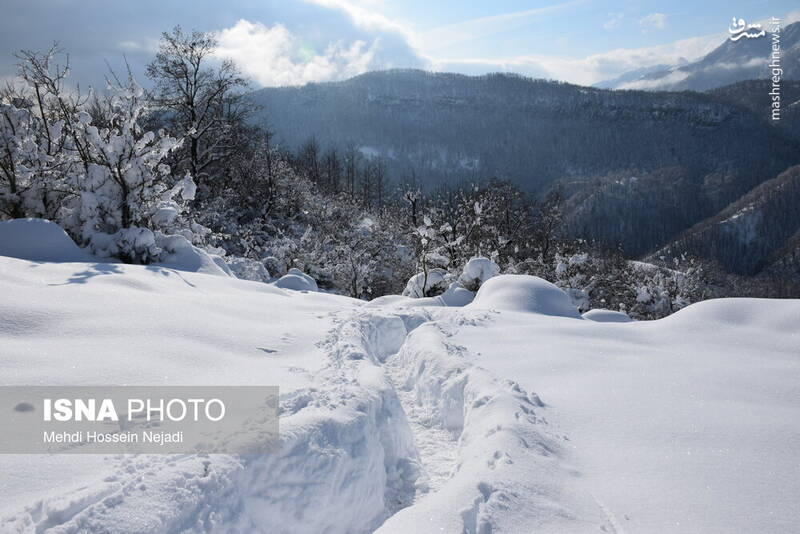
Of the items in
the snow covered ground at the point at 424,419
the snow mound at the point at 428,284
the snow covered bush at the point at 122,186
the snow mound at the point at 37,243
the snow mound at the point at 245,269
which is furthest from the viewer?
the snow mound at the point at 428,284

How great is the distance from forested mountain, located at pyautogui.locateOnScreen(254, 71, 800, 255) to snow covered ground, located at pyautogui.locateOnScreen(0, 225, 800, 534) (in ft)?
388

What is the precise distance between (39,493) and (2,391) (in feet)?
4.61

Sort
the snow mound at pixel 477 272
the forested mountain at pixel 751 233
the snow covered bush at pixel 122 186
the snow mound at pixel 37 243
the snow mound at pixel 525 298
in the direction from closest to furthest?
the snow mound at pixel 37 243 < the snow covered bush at pixel 122 186 < the snow mound at pixel 525 298 < the snow mound at pixel 477 272 < the forested mountain at pixel 751 233

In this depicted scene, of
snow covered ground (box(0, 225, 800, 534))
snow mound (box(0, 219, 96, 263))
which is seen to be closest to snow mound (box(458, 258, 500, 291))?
snow covered ground (box(0, 225, 800, 534))

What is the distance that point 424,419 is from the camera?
6191 millimetres

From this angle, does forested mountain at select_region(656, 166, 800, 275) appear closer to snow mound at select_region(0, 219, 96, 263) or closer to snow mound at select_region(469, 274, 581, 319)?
snow mound at select_region(469, 274, 581, 319)

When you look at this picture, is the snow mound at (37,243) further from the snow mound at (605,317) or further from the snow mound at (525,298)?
the snow mound at (605,317)

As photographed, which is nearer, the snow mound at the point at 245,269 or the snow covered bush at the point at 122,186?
the snow covered bush at the point at 122,186

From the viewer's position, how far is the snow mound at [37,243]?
8.45m

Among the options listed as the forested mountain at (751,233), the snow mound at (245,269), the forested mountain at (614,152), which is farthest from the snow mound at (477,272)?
the forested mountain at (614,152)

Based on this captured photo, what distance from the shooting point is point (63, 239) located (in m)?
9.14

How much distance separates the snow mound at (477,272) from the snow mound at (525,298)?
95.2 inches

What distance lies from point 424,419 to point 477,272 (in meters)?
8.66

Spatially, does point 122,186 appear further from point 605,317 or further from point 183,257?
point 605,317
